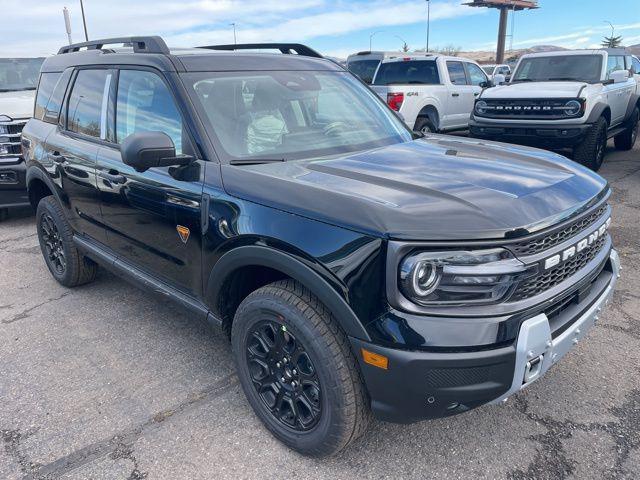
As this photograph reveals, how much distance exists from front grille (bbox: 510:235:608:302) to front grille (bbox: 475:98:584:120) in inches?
225

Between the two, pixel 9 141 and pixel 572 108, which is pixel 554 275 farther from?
pixel 9 141

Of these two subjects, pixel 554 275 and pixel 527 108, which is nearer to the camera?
pixel 554 275

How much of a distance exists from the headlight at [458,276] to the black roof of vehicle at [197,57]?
179cm

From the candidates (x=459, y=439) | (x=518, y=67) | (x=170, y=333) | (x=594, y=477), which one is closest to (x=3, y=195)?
(x=170, y=333)

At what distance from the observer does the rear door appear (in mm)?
3525

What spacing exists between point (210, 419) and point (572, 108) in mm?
6832

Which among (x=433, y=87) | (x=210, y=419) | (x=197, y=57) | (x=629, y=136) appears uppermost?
(x=197, y=57)

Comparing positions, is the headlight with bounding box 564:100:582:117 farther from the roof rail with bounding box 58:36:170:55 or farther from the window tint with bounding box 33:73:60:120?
the window tint with bounding box 33:73:60:120

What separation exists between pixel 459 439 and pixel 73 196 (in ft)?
10.2

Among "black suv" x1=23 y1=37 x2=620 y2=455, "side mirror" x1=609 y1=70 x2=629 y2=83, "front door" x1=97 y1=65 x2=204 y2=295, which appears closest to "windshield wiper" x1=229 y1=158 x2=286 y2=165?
"black suv" x1=23 y1=37 x2=620 y2=455

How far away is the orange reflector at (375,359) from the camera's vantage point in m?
1.95

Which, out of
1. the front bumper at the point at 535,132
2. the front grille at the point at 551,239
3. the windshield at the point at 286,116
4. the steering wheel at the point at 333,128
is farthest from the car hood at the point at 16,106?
the front grille at the point at 551,239

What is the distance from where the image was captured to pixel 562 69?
8.74 metres

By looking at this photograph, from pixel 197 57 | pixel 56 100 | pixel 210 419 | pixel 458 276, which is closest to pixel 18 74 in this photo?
pixel 56 100
